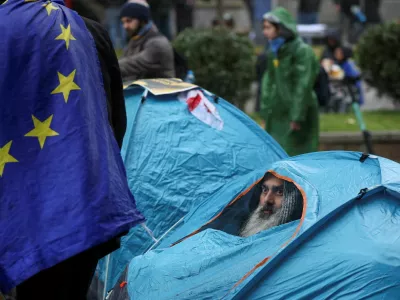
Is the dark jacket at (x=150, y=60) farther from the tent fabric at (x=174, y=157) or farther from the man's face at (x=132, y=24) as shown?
the tent fabric at (x=174, y=157)

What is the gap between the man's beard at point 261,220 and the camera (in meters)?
4.30

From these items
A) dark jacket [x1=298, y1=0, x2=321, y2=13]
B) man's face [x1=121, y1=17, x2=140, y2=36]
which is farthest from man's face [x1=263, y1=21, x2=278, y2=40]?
dark jacket [x1=298, y1=0, x2=321, y2=13]

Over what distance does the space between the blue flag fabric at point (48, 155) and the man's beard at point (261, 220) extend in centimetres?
106

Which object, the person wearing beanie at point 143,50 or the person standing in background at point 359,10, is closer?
the person wearing beanie at point 143,50

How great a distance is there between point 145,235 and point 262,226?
4.20 feet

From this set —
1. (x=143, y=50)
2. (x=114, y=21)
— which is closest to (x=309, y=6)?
(x=114, y=21)

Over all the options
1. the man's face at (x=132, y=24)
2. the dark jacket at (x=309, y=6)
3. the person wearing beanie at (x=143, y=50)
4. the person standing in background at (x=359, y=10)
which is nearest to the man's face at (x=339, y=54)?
the person wearing beanie at (x=143, y=50)

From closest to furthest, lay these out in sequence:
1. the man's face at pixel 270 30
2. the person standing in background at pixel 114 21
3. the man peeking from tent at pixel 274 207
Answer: the man peeking from tent at pixel 274 207, the man's face at pixel 270 30, the person standing in background at pixel 114 21

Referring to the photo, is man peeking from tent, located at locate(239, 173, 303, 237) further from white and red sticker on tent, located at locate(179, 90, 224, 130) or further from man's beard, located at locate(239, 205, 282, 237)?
white and red sticker on tent, located at locate(179, 90, 224, 130)

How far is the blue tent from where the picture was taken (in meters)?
3.85

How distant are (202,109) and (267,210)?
5.51 ft

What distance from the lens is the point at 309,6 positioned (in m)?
27.3

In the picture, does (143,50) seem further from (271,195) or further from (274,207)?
(274,207)

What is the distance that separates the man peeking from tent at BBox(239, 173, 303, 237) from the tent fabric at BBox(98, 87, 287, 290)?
2.96 ft
